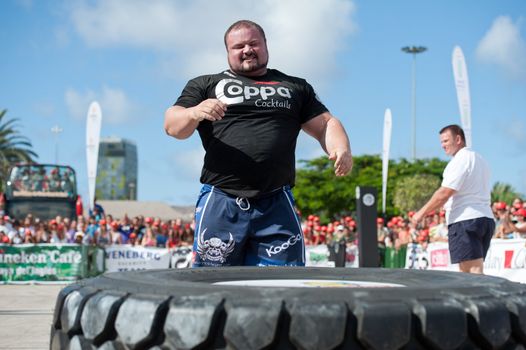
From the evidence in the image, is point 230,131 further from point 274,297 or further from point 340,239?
point 340,239

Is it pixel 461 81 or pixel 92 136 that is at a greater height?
pixel 461 81

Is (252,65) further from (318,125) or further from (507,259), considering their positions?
(507,259)

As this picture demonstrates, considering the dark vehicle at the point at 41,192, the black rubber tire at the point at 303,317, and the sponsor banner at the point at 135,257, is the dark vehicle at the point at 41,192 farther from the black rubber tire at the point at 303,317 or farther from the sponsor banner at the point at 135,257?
the black rubber tire at the point at 303,317

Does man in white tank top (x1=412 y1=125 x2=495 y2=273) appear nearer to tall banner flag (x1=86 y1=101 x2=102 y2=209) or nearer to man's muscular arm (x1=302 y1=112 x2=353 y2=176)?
man's muscular arm (x1=302 y1=112 x2=353 y2=176)

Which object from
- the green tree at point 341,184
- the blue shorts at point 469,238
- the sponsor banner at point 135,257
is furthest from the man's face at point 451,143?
the green tree at point 341,184

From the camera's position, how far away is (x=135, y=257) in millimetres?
15789

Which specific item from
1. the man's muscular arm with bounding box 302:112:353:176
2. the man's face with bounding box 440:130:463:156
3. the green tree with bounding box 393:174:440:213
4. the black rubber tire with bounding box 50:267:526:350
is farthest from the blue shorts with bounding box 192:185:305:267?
the green tree with bounding box 393:174:440:213

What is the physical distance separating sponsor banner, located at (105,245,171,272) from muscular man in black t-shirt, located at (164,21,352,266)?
1260 centimetres

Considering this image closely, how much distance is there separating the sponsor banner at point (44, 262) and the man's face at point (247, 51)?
13.3m

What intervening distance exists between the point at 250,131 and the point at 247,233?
45 cm

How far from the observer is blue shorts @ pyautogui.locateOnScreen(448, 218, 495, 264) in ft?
17.9

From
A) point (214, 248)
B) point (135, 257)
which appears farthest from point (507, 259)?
point (135, 257)

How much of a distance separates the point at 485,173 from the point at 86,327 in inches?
183

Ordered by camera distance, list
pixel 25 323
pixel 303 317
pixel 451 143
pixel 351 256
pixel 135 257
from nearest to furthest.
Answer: pixel 303 317
pixel 451 143
pixel 25 323
pixel 351 256
pixel 135 257
